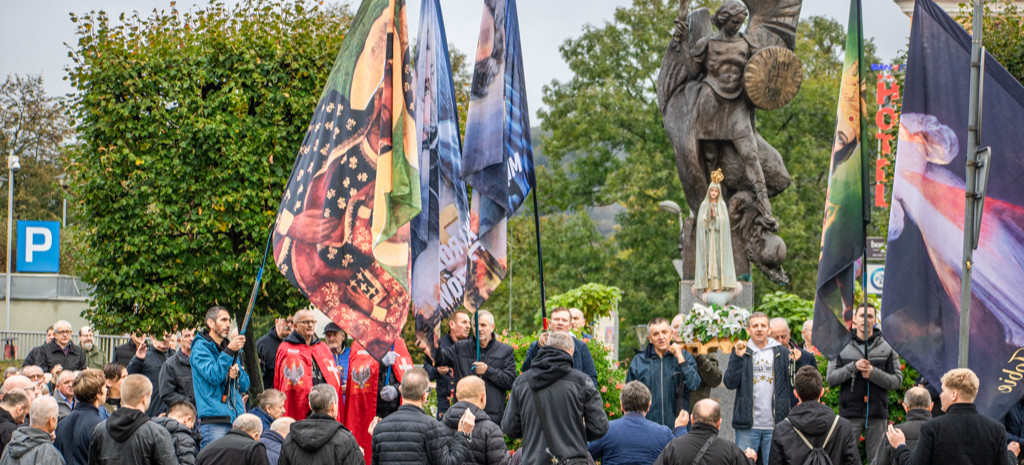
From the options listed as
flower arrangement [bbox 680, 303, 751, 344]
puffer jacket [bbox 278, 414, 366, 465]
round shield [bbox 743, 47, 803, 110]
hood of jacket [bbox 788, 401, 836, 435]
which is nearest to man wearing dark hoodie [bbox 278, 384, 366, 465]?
puffer jacket [bbox 278, 414, 366, 465]

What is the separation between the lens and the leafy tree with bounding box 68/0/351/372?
1620 centimetres

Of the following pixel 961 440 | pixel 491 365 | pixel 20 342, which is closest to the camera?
pixel 961 440

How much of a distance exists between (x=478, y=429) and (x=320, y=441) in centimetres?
108

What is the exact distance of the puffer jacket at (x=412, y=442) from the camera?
770 cm

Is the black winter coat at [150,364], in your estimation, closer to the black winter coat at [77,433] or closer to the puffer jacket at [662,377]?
the black winter coat at [77,433]

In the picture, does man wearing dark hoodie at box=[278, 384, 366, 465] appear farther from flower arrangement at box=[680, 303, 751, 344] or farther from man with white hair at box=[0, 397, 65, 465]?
flower arrangement at box=[680, 303, 751, 344]

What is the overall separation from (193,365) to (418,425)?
2.98 meters

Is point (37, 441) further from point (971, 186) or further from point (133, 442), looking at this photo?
point (971, 186)

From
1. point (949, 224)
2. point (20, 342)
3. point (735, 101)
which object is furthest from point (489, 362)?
point (20, 342)

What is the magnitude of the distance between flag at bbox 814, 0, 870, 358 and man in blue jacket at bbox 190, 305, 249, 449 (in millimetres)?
4762

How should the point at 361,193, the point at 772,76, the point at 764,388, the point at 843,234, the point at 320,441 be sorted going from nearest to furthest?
1. the point at 320,441
2. the point at 361,193
3. the point at 843,234
4. the point at 764,388
5. the point at 772,76

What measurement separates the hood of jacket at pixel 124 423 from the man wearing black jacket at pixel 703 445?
3.28 metres

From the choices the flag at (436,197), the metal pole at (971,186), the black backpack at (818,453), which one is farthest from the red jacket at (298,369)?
the metal pole at (971,186)

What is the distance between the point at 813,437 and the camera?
7559mm
